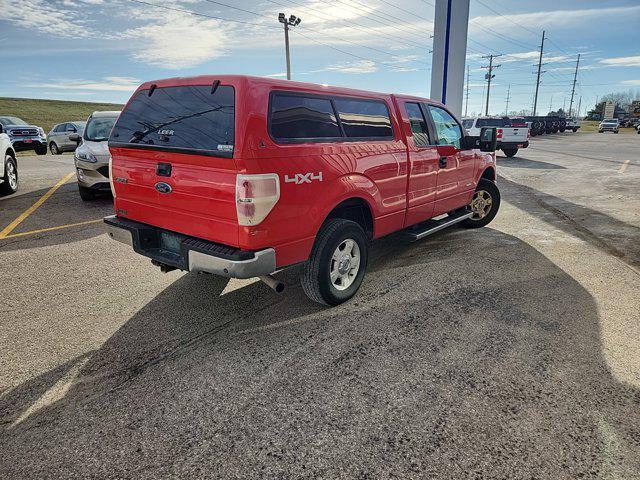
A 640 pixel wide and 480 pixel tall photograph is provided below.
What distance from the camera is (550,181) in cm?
1205

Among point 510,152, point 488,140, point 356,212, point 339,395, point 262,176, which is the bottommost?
point 339,395

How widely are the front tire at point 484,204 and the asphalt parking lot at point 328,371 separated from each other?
1.33 m

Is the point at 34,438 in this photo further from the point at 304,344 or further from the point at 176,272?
the point at 176,272

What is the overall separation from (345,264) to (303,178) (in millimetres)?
1042

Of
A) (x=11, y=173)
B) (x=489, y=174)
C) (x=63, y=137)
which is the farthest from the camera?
(x=63, y=137)

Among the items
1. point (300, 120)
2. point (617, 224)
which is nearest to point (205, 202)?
point (300, 120)

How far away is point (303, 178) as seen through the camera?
3.26 meters

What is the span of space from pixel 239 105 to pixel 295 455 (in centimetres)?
229

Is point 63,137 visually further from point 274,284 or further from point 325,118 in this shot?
point 274,284

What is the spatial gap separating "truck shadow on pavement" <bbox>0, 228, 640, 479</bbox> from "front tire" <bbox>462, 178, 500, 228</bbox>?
266 centimetres

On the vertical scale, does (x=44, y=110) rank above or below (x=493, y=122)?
above

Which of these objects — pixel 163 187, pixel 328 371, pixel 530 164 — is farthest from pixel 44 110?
pixel 328 371

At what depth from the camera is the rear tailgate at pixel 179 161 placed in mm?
3043

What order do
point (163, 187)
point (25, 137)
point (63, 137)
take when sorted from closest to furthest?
point (163, 187) < point (25, 137) < point (63, 137)
